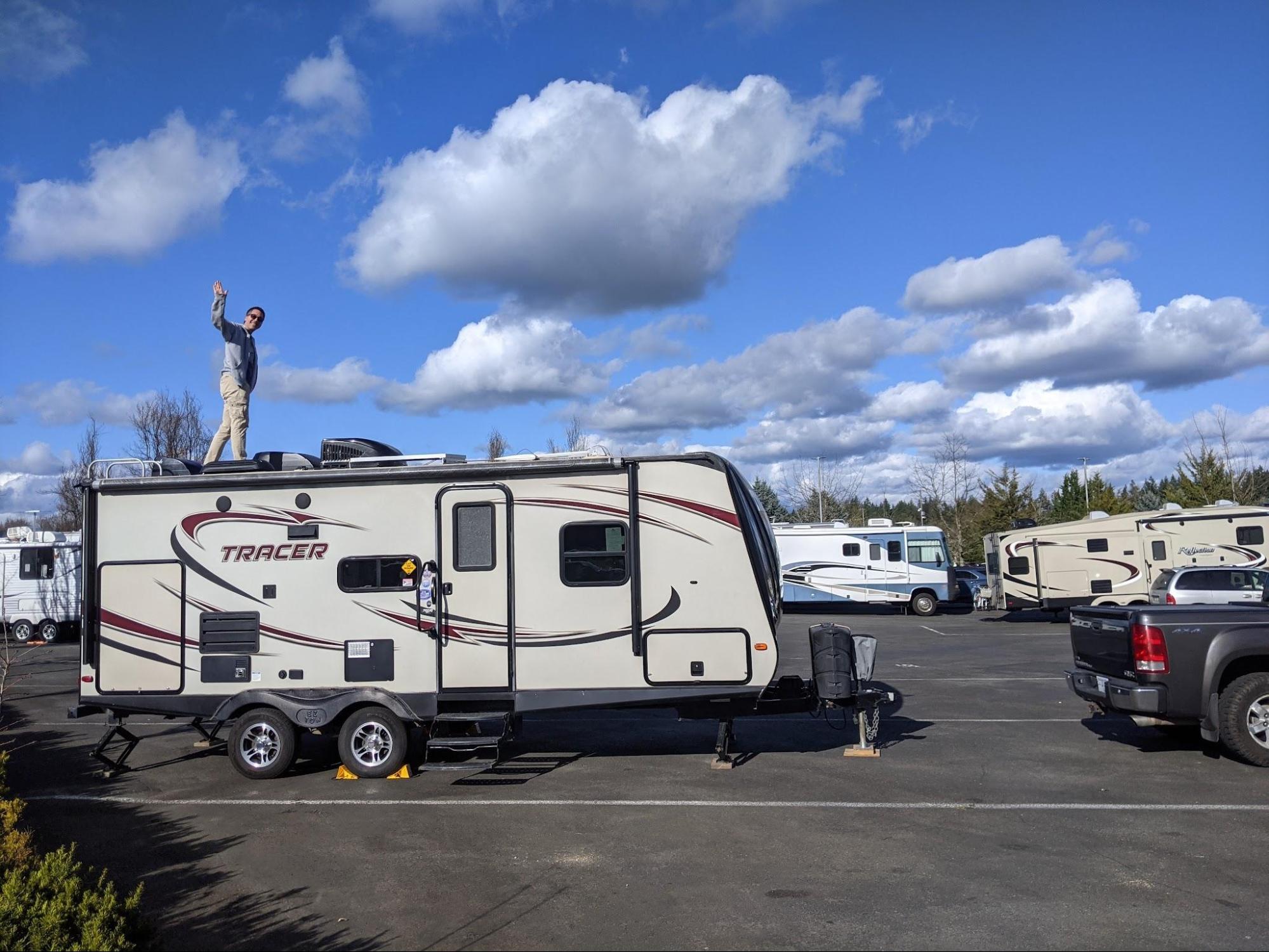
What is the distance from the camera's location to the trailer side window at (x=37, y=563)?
2736 centimetres

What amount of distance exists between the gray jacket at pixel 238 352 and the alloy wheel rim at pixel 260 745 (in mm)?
3936

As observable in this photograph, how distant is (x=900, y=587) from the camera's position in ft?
105

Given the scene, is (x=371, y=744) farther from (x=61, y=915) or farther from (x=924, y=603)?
(x=924, y=603)

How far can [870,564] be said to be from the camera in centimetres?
3209

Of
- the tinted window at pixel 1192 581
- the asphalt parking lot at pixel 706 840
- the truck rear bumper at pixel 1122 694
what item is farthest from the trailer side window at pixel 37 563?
the tinted window at pixel 1192 581

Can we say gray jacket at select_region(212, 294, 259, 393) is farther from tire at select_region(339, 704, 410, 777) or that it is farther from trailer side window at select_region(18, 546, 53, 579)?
trailer side window at select_region(18, 546, 53, 579)

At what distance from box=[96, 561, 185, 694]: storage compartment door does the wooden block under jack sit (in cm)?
699

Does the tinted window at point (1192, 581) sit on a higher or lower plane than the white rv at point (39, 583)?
lower

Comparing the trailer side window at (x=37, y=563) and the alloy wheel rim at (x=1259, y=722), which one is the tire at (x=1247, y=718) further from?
the trailer side window at (x=37, y=563)

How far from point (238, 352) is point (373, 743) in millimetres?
4769

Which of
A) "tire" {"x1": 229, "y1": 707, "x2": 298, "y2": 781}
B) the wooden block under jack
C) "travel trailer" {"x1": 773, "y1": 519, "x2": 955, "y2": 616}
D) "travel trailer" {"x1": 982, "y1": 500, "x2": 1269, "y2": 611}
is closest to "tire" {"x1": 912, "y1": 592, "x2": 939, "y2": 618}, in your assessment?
"travel trailer" {"x1": 773, "y1": 519, "x2": 955, "y2": 616}

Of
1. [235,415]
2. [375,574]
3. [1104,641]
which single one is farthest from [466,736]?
[1104,641]

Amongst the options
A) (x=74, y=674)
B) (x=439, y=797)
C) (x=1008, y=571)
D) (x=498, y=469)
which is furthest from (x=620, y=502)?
(x=1008, y=571)

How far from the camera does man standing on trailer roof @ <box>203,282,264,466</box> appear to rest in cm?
1128
